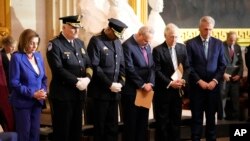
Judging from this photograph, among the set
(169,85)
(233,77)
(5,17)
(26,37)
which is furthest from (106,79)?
(233,77)

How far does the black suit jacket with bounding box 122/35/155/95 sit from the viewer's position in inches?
271

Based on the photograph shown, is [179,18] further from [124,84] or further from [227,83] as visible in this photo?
[124,84]

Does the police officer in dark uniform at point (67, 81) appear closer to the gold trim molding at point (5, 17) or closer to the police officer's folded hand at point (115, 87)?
the police officer's folded hand at point (115, 87)

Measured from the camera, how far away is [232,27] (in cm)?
1156

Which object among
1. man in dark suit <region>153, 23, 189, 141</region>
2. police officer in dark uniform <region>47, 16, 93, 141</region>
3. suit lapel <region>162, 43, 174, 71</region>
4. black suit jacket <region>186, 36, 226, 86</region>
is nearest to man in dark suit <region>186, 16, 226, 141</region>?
black suit jacket <region>186, 36, 226, 86</region>

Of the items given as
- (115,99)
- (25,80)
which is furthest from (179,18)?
(25,80)

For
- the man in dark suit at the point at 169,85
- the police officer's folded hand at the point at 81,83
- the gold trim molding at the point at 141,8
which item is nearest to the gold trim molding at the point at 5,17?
the gold trim molding at the point at 141,8

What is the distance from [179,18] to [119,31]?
447cm

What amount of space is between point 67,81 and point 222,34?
5783mm

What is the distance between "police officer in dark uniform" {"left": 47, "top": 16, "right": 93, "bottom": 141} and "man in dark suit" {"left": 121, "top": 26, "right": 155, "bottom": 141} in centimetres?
69

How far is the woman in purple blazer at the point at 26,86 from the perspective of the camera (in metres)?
5.95

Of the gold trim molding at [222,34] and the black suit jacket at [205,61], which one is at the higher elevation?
the gold trim molding at [222,34]

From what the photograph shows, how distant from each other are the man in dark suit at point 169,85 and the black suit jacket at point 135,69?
0.62ft

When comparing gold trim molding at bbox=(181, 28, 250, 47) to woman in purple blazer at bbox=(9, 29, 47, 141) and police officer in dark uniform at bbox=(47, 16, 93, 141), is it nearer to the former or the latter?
police officer in dark uniform at bbox=(47, 16, 93, 141)
